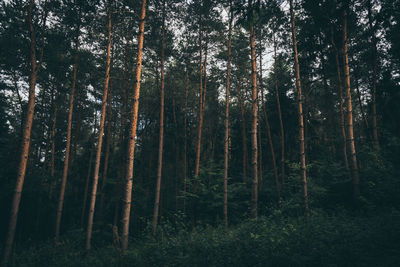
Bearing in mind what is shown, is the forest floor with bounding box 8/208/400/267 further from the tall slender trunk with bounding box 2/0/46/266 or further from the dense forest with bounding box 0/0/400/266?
the tall slender trunk with bounding box 2/0/46/266

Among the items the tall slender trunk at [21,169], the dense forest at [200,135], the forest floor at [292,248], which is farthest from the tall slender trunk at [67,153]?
the forest floor at [292,248]

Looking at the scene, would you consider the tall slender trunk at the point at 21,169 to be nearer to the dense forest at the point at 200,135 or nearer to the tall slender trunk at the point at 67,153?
the dense forest at the point at 200,135

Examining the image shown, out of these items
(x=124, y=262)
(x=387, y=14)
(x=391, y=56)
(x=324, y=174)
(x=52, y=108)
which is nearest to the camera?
(x=124, y=262)

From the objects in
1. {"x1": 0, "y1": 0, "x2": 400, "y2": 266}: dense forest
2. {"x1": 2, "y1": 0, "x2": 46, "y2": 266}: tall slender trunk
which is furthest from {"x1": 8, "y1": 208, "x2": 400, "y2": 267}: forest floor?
{"x1": 2, "y1": 0, "x2": 46, "y2": 266}: tall slender trunk

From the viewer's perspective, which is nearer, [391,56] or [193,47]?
[391,56]

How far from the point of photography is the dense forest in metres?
6.64

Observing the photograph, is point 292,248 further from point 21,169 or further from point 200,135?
point 21,169

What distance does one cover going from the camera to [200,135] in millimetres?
14484

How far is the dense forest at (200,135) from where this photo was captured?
6.64 meters

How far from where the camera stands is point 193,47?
15.0 metres

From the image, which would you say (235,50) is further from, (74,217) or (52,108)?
(74,217)

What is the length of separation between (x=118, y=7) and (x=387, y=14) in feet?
44.4

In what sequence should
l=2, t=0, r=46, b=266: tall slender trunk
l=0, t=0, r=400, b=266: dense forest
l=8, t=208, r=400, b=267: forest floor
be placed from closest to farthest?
l=8, t=208, r=400, b=267: forest floor
l=0, t=0, r=400, b=266: dense forest
l=2, t=0, r=46, b=266: tall slender trunk

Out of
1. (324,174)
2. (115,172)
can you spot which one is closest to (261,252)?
(324,174)
